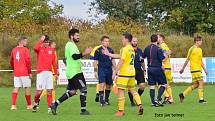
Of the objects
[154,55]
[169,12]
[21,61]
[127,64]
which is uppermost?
[169,12]

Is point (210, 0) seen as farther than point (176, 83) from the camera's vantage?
Yes

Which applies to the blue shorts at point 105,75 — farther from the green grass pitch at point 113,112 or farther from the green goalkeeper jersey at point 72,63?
the green goalkeeper jersey at point 72,63

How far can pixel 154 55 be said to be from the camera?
16.3m

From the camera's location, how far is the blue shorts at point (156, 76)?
53.6 feet

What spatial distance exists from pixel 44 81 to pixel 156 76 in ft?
11.3

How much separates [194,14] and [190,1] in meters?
1.93

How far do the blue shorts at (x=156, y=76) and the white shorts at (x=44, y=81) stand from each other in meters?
3.13

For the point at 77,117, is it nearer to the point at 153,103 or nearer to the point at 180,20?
the point at 153,103

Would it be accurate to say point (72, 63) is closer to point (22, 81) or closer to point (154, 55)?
point (22, 81)

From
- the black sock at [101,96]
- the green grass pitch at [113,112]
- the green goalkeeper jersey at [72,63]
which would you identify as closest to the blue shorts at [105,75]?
the black sock at [101,96]

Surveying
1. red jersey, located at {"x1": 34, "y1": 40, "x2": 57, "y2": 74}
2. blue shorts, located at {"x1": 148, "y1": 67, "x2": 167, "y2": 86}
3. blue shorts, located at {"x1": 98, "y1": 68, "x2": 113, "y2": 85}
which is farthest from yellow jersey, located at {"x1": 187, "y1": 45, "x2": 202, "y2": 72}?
red jersey, located at {"x1": 34, "y1": 40, "x2": 57, "y2": 74}

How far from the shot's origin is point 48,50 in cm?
1501

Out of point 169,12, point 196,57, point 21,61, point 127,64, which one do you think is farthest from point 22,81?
point 169,12

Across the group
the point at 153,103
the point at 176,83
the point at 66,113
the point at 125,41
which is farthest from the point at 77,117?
the point at 176,83
